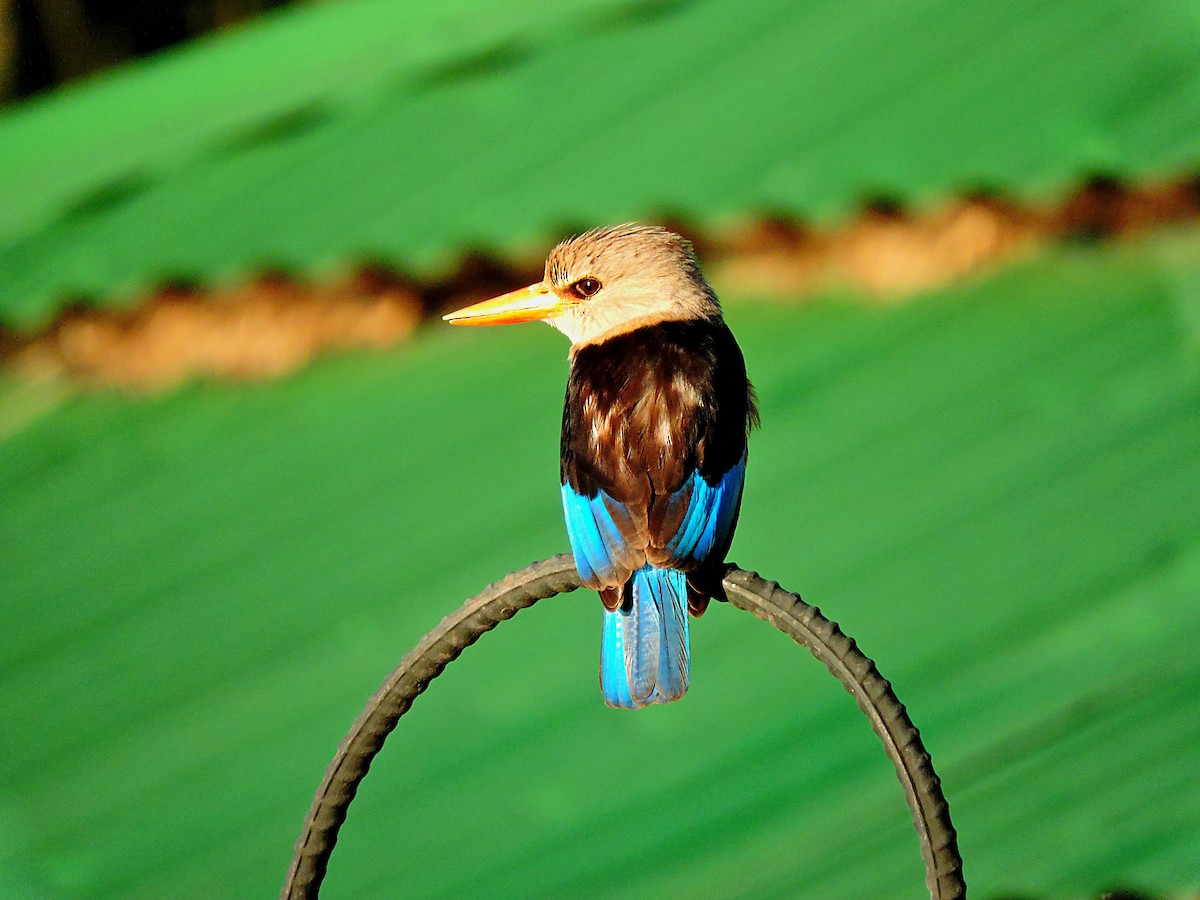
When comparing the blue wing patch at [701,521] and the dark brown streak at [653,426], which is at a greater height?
the dark brown streak at [653,426]

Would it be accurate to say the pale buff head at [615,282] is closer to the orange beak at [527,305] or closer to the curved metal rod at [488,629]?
the orange beak at [527,305]

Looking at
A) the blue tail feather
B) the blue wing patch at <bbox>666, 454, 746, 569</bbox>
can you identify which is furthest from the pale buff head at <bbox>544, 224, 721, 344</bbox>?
the blue tail feather

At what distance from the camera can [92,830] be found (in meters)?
3.21

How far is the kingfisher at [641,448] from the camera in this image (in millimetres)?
1767

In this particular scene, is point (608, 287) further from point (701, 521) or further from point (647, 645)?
point (647, 645)

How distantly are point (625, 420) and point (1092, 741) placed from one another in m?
1.96

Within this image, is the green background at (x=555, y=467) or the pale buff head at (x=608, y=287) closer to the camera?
the pale buff head at (x=608, y=287)

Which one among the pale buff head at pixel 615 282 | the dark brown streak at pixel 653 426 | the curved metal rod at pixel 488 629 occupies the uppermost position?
the pale buff head at pixel 615 282

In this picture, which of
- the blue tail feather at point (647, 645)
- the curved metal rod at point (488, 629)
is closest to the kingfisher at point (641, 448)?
the blue tail feather at point (647, 645)

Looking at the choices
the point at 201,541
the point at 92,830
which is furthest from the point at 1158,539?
the point at 92,830

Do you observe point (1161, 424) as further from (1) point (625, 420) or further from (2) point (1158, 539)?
(1) point (625, 420)

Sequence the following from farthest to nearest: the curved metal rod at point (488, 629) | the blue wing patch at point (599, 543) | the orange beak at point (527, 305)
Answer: the orange beak at point (527, 305) → the blue wing patch at point (599, 543) → the curved metal rod at point (488, 629)

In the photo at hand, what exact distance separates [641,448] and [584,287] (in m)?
0.47

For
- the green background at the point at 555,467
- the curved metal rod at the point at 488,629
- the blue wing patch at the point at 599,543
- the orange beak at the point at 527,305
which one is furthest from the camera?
the green background at the point at 555,467
